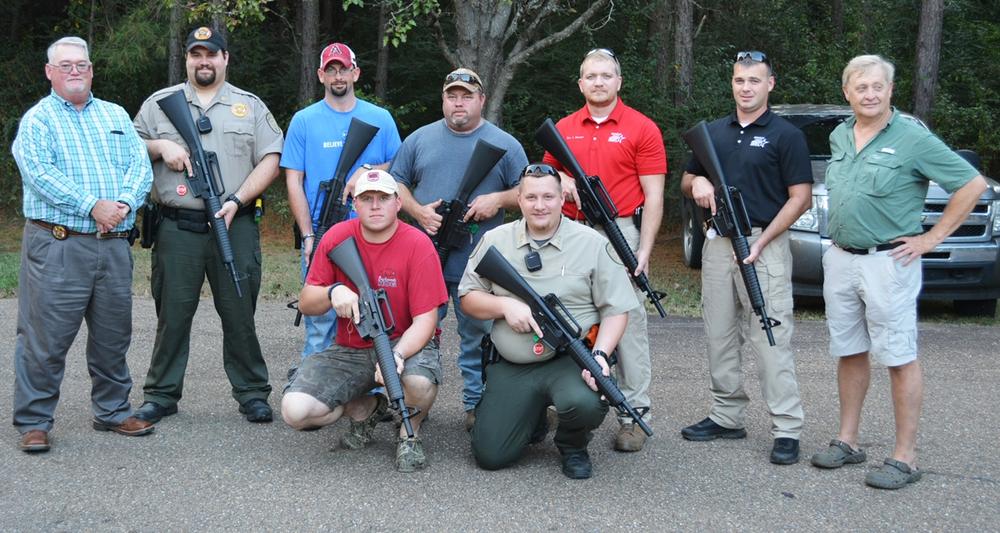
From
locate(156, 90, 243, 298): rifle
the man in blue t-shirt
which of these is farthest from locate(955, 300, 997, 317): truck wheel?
locate(156, 90, 243, 298): rifle

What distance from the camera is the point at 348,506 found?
4.71 meters

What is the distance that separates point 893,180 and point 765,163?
0.71 m

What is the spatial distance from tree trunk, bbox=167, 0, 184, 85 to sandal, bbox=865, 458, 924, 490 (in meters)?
13.0

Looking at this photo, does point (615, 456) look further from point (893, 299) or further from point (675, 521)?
point (893, 299)

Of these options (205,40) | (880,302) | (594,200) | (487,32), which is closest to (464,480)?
(594,200)

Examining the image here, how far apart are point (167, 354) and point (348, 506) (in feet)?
6.79

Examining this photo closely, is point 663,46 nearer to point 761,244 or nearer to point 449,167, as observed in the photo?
point 449,167

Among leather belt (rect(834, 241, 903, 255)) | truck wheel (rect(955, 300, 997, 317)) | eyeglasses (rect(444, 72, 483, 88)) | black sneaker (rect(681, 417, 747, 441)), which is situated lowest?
black sneaker (rect(681, 417, 747, 441))

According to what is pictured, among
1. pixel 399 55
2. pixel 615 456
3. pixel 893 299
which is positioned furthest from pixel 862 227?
A: pixel 399 55

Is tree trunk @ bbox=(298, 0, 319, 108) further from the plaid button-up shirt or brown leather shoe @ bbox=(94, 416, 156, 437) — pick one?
brown leather shoe @ bbox=(94, 416, 156, 437)

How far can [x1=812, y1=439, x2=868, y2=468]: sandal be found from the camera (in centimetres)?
530

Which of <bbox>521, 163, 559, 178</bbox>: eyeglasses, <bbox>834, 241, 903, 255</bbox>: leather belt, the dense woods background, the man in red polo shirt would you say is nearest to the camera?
<bbox>834, 241, 903, 255</bbox>: leather belt

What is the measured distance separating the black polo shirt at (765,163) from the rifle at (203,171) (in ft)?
9.60

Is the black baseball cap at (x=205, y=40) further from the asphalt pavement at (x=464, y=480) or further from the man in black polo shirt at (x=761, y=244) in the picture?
the man in black polo shirt at (x=761, y=244)
